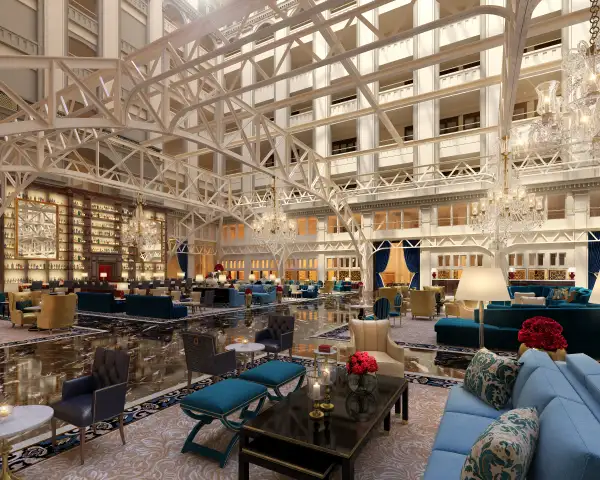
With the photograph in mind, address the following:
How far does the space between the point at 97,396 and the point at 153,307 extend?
28.2 feet

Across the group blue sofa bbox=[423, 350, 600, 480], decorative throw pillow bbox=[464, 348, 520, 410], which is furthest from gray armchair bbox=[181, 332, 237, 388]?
decorative throw pillow bbox=[464, 348, 520, 410]

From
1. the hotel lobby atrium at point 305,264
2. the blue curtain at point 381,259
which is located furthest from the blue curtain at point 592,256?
the blue curtain at point 381,259

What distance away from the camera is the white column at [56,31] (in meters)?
14.1

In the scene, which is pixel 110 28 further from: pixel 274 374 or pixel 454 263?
pixel 454 263

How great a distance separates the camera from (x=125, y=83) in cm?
1645

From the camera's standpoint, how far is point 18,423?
253 cm

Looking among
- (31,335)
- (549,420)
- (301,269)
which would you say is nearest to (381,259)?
(301,269)

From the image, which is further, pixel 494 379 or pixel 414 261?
pixel 414 261

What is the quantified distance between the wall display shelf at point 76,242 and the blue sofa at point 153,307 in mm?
7282

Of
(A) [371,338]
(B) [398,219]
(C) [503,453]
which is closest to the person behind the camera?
(C) [503,453]

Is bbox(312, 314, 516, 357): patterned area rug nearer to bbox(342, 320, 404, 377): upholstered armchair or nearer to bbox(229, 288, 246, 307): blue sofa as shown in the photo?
bbox(342, 320, 404, 377): upholstered armchair

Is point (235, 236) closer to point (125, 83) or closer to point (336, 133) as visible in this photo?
point (336, 133)

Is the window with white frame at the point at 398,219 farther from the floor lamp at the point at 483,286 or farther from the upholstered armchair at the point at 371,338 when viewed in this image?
the floor lamp at the point at 483,286

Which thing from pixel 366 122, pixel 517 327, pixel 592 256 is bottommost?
pixel 517 327
